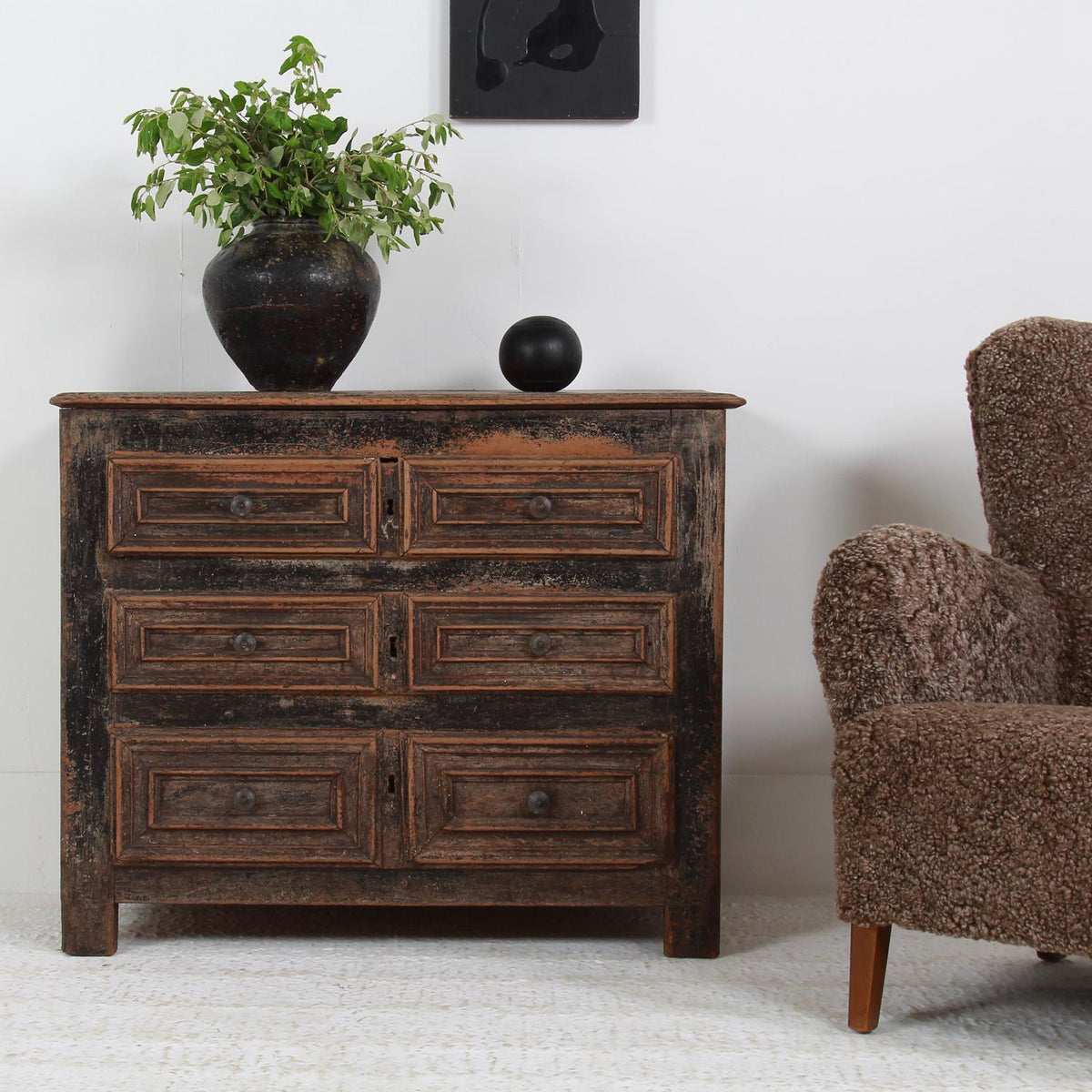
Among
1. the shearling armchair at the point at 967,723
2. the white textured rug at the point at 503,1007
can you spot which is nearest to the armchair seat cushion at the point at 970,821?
the shearling armchair at the point at 967,723

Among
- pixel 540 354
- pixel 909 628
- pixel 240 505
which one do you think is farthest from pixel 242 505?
pixel 909 628

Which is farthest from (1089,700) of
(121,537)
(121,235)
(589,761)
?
(121,235)

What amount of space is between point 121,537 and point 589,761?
0.78 m

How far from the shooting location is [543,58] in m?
2.13

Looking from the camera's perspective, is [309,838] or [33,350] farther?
[33,350]

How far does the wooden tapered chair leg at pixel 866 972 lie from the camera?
1456mm

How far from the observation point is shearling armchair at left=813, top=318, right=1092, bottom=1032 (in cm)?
132

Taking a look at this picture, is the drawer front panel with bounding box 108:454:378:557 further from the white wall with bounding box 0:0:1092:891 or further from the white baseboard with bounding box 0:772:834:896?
the white baseboard with bounding box 0:772:834:896

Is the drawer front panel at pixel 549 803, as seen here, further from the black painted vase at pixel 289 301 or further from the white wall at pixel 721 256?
the black painted vase at pixel 289 301

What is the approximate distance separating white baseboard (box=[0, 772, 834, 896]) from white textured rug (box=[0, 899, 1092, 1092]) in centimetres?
19

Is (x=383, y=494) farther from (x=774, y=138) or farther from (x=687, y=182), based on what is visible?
(x=774, y=138)

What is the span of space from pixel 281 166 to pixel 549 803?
1091mm

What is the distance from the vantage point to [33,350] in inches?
86.0

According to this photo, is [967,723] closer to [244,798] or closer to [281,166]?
[244,798]
